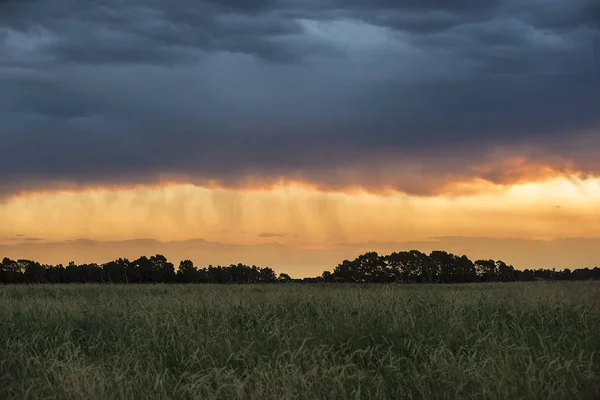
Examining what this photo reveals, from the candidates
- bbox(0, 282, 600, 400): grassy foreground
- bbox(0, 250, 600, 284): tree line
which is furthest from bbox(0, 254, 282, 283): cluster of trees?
bbox(0, 282, 600, 400): grassy foreground

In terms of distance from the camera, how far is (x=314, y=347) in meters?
10.8

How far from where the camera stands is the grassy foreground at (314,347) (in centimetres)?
874

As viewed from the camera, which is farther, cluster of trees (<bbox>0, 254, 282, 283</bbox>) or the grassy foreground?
cluster of trees (<bbox>0, 254, 282, 283</bbox>)

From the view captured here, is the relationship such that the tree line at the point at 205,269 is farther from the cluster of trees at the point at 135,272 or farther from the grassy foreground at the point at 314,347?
the grassy foreground at the point at 314,347

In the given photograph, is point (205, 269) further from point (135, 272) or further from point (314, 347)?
point (314, 347)

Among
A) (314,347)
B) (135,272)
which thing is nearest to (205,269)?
(135,272)

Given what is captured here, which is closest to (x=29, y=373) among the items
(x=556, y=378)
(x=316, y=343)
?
(x=316, y=343)

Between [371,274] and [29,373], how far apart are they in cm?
3864

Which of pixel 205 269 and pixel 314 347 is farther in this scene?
pixel 205 269

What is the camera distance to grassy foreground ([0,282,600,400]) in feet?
28.7

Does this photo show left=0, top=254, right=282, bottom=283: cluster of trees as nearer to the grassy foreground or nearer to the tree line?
the tree line

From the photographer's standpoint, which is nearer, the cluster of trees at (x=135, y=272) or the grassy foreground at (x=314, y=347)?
the grassy foreground at (x=314, y=347)

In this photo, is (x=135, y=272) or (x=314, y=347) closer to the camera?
(x=314, y=347)

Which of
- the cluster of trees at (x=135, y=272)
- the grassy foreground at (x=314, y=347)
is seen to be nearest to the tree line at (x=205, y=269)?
the cluster of trees at (x=135, y=272)
